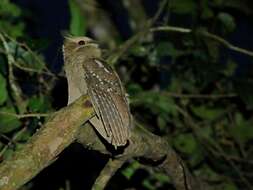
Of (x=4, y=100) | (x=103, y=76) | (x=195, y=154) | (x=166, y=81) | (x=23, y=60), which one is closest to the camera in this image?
(x=103, y=76)

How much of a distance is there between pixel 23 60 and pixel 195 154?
982 millimetres

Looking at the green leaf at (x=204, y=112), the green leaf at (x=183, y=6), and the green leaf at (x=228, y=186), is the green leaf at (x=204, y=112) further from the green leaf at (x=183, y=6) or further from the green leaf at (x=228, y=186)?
the green leaf at (x=183, y=6)

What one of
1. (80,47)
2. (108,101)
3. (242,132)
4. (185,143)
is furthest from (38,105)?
(242,132)

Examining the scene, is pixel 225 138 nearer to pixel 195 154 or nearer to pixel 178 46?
pixel 195 154

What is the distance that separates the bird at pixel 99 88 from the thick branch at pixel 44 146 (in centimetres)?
7

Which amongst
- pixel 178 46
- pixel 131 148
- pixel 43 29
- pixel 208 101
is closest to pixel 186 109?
pixel 208 101

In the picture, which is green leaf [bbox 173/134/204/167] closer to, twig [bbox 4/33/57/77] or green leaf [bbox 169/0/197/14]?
green leaf [bbox 169/0/197/14]

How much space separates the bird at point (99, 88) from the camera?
5.29 feet

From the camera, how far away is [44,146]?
144 cm

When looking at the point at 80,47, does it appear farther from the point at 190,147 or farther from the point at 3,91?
the point at 190,147

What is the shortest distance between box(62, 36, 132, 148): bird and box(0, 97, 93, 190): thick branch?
7cm

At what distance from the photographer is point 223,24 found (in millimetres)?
2723

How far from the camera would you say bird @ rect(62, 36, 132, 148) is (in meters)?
1.61

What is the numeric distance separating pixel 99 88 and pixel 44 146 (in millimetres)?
265
